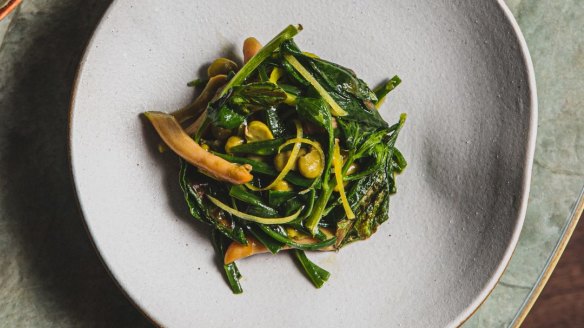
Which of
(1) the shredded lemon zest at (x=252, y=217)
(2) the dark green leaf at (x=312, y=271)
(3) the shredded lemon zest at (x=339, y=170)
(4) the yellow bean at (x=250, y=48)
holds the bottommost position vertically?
(2) the dark green leaf at (x=312, y=271)

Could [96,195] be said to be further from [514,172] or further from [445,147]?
[514,172]

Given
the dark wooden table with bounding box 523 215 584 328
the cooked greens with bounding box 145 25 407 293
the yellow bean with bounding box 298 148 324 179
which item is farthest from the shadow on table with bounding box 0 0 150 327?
the dark wooden table with bounding box 523 215 584 328

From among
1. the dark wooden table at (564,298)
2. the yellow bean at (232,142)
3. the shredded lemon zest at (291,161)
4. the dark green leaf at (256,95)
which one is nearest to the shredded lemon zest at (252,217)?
the shredded lemon zest at (291,161)

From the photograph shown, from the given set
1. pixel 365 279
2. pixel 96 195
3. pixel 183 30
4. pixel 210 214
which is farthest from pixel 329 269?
pixel 183 30

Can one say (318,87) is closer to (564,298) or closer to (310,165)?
(310,165)

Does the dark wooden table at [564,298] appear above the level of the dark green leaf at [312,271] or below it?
below

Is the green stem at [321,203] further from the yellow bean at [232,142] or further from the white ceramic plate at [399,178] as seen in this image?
the yellow bean at [232,142]

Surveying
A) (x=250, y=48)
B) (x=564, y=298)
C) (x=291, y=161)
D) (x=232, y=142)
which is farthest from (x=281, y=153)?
(x=564, y=298)

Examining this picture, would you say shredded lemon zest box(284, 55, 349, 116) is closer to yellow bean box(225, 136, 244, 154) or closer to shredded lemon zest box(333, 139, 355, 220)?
shredded lemon zest box(333, 139, 355, 220)
